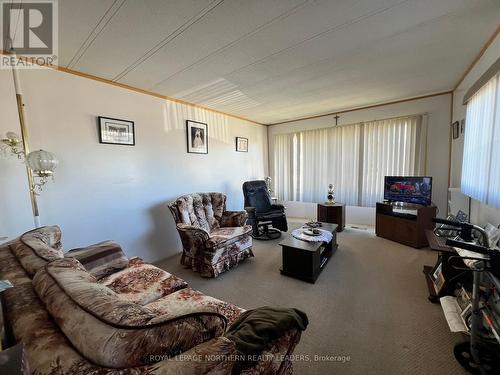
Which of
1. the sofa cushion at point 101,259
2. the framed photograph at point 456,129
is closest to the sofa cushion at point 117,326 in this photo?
the sofa cushion at point 101,259

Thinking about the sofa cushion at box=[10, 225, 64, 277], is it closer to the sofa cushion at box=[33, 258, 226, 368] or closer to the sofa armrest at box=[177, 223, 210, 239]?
the sofa cushion at box=[33, 258, 226, 368]

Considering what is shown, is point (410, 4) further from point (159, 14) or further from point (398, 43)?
point (159, 14)

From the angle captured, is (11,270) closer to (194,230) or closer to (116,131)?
(194,230)

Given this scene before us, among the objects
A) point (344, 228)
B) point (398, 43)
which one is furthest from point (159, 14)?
point (344, 228)

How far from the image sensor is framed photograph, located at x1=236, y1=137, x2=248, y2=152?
4480mm

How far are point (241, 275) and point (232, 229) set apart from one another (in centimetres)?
66

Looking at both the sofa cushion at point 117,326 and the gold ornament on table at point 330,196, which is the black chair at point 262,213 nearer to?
the gold ornament on table at point 330,196

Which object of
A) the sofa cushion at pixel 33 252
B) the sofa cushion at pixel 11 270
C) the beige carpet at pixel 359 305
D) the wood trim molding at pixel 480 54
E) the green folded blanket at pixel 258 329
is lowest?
the beige carpet at pixel 359 305

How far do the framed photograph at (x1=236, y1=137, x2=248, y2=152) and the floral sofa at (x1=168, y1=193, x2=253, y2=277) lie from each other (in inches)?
58.1

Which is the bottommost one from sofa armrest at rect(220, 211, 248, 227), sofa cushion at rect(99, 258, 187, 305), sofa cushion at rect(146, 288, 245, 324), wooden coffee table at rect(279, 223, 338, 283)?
wooden coffee table at rect(279, 223, 338, 283)

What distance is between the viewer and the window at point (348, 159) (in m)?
3.77

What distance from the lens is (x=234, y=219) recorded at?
3.24m

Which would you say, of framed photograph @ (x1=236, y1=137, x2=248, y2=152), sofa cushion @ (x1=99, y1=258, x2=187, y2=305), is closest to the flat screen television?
framed photograph @ (x1=236, y1=137, x2=248, y2=152)

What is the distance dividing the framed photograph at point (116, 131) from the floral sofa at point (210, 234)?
39.9 inches
